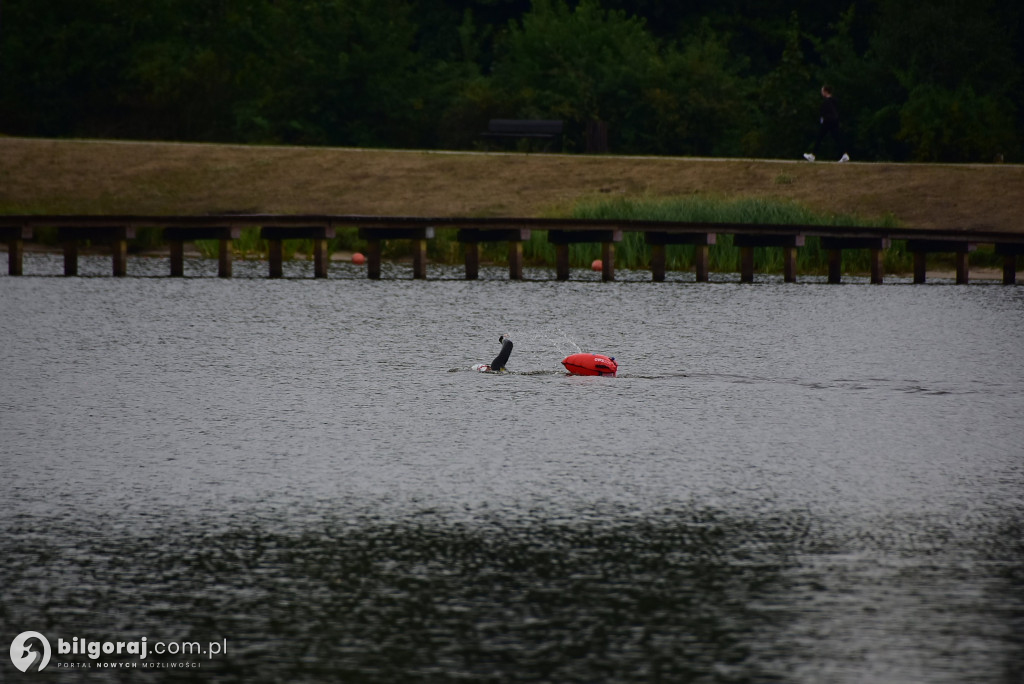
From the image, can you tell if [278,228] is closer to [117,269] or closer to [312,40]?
[117,269]

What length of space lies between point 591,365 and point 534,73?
43.7m

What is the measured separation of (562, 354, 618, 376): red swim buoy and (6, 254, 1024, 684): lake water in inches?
14.2

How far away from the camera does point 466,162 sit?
5109 cm

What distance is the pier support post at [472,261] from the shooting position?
38.1 m

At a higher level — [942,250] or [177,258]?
[942,250]

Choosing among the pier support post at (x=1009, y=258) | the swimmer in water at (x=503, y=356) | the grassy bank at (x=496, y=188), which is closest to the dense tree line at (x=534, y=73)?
the grassy bank at (x=496, y=188)

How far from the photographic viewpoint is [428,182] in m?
49.9

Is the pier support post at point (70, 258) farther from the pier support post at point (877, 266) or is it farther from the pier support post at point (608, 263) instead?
the pier support post at point (877, 266)

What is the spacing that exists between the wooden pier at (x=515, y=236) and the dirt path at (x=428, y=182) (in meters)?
6.58

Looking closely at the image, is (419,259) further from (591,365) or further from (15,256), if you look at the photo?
(591,365)

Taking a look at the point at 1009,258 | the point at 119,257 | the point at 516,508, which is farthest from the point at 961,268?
the point at 516,508

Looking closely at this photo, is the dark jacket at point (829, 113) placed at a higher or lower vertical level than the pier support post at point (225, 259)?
higher

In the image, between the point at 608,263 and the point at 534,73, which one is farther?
the point at 534,73

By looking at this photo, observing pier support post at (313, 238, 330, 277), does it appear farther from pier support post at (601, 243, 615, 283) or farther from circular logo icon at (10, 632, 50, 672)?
circular logo icon at (10, 632, 50, 672)
